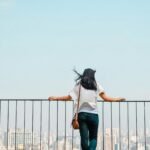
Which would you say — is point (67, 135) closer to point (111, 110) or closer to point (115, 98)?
point (111, 110)

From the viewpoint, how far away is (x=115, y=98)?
643cm

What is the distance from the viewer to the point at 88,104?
613 centimetres

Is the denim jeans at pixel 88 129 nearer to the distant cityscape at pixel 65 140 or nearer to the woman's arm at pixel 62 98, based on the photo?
the woman's arm at pixel 62 98

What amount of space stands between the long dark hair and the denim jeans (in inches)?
17.5

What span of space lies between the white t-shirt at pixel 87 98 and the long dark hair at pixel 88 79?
62 mm

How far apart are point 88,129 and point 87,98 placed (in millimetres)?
473

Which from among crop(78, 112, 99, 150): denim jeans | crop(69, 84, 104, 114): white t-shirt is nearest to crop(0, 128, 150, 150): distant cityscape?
crop(78, 112, 99, 150): denim jeans

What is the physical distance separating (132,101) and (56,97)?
211 centimetres

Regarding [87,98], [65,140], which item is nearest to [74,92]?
[87,98]

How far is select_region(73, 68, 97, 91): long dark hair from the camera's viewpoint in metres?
6.23

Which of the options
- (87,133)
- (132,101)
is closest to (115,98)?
(87,133)

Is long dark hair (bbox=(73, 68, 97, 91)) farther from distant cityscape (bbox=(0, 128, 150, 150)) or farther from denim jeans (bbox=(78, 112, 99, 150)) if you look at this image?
distant cityscape (bbox=(0, 128, 150, 150))

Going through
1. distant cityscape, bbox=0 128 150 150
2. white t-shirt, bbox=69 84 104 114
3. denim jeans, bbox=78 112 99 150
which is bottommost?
distant cityscape, bbox=0 128 150 150

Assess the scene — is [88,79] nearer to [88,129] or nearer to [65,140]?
[88,129]
